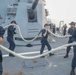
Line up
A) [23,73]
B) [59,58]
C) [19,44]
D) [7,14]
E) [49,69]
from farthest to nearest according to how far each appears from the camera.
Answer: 1. [7,14]
2. [19,44]
3. [59,58]
4. [49,69]
5. [23,73]

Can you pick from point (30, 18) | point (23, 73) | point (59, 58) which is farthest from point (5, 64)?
point (30, 18)

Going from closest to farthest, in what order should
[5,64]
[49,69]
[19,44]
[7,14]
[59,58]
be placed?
1. [49,69]
2. [5,64]
3. [59,58]
4. [19,44]
5. [7,14]

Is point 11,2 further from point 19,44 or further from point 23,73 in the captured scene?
point 23,73

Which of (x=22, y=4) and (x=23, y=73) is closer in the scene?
(x=23, y=73)

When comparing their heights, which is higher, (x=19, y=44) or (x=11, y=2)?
(x=11, y=2)

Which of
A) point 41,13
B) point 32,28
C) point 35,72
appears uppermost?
point 41,13

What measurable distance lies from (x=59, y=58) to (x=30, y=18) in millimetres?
3516

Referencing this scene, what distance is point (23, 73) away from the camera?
18.4 ft

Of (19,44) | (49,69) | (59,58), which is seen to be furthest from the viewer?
(19,44)

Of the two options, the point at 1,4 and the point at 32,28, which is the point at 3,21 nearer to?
the point at 1,4

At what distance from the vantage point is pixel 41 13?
1040 centimetres

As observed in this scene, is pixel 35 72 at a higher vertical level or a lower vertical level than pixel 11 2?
lower

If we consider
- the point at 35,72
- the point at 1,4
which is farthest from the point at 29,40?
the point at 35,72

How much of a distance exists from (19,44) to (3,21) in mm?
2432
